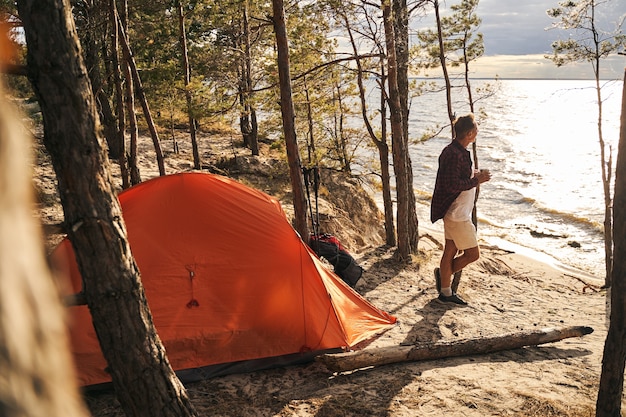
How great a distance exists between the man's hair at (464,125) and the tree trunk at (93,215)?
5.31m

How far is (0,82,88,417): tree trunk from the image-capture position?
0.55 m

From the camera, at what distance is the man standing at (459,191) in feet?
24.0

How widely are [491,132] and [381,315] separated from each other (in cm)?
6716

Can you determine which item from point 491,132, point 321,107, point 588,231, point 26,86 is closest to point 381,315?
point 26,86

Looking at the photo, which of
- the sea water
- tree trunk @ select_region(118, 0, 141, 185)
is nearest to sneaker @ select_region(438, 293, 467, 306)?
tree trunk @ select_region(118, 0, 141, 185)

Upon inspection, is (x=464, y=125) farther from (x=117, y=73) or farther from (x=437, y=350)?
(x=117, y=73)

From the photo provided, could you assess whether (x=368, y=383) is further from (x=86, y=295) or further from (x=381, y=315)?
(x=86, y=295)

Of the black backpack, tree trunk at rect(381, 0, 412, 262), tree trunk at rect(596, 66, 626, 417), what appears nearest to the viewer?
tree trunk at rect(596, 66, 626, 417)

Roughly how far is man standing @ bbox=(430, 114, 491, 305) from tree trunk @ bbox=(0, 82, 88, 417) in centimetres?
702

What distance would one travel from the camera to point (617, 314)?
4.33m

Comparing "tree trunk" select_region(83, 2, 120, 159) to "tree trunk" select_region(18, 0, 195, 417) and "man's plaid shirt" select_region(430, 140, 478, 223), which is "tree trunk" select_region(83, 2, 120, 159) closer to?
"man's plaid shirt" select_region(430, 140, 478, 223)

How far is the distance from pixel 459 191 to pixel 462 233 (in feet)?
2.06

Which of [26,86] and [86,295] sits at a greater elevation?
[26,86]

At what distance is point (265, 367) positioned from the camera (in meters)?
5.82
